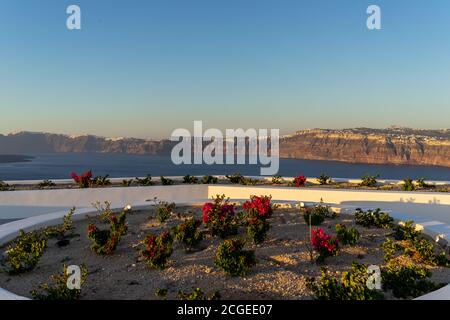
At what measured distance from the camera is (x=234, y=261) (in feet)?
22.8

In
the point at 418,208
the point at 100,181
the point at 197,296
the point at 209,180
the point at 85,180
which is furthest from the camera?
the point at 209,180

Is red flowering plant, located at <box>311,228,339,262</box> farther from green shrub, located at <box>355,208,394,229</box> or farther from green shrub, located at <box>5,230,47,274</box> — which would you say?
green shrub, located at <box>5,230,47,274</box>

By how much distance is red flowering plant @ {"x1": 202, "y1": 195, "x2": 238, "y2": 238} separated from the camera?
9.53 meters

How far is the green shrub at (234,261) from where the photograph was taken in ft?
22.6

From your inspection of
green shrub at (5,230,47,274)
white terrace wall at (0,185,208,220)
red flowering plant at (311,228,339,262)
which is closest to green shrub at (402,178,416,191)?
white terrace wall at (0,185,208,220)

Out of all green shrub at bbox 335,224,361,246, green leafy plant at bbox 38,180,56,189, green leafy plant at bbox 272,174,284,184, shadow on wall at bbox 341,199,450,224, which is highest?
green shrub at bbox 335,224,361,246

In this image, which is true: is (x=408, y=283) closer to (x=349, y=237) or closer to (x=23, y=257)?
(x=349, y=237)

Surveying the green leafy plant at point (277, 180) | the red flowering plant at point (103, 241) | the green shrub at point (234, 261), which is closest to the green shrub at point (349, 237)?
the green shrub at point (234, 261)

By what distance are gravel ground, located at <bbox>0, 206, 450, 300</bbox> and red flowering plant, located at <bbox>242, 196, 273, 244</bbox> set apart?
25 cm

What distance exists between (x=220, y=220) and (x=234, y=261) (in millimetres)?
2836

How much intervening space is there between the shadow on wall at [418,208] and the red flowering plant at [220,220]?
737cm

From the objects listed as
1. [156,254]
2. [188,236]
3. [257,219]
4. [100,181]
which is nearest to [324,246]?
[257,219]
